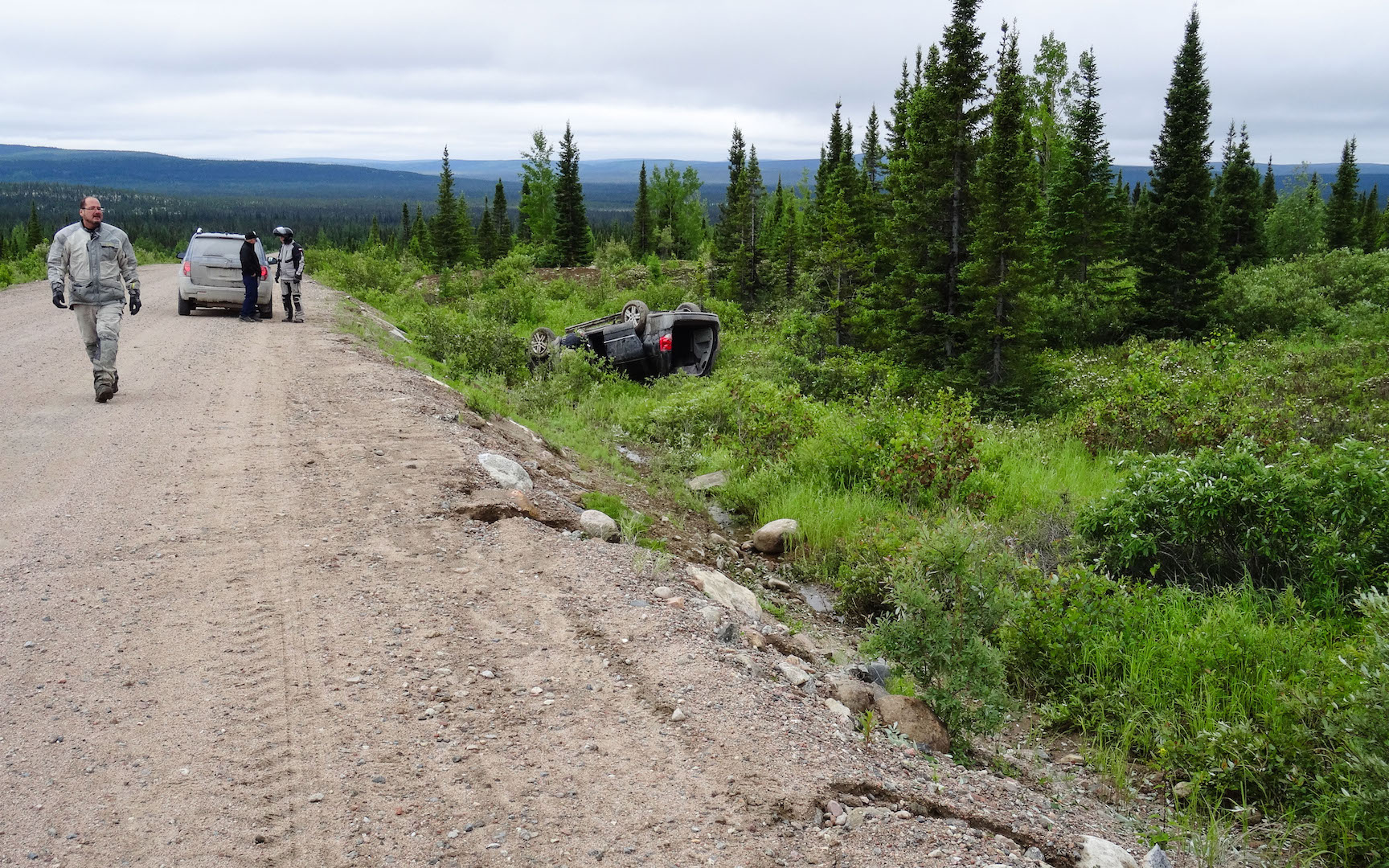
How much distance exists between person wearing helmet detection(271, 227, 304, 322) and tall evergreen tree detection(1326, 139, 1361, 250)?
6578cm

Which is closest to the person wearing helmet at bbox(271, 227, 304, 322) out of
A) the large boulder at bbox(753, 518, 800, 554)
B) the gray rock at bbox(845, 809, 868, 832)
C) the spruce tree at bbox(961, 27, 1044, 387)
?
the large boulder at bbox(753, 518, 800, 554)

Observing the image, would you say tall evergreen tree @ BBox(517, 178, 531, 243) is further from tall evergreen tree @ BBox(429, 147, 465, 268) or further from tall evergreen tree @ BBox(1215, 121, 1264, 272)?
tall evergreen tree @ BBox(1215, 121, 1264, 272)

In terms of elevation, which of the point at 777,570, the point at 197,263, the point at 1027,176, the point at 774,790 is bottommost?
the point at 777,570

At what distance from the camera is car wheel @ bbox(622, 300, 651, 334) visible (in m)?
19.0

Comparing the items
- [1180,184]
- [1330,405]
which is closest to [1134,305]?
[1180,184]

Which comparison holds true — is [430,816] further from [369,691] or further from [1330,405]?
[1330,405]

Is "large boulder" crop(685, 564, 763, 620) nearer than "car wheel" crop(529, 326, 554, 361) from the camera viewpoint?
Yes

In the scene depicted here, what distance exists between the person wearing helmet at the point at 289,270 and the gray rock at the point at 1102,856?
17.3m

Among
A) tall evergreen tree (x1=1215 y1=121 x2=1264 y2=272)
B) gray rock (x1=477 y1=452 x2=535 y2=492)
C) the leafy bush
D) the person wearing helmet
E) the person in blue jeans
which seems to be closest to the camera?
gray rock (x1=477 y1=452 x2=535 y2=492)

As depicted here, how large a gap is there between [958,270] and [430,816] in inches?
817

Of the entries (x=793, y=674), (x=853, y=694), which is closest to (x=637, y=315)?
(x=793, y=674)

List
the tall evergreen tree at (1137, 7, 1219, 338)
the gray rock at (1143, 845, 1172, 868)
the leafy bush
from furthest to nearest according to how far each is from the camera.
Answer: the tall evergreen tree at (1137, 7, 1219, 338) → the leafy bush → the gray rock at (1143, 845, 1172, 868)

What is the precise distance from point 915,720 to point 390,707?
286cm

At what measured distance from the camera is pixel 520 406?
15.3 meters
